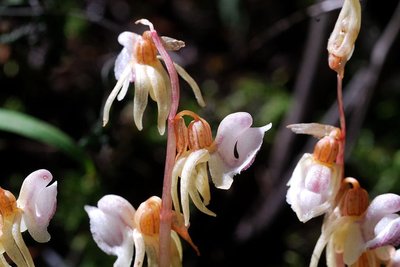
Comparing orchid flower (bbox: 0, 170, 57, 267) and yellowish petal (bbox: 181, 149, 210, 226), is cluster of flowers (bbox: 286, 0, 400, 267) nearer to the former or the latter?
yellowish petal (bbox: 181, 149, 210, 226)

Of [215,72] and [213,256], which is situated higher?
[215,72]

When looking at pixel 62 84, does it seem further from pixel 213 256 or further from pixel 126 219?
pixel 126 219

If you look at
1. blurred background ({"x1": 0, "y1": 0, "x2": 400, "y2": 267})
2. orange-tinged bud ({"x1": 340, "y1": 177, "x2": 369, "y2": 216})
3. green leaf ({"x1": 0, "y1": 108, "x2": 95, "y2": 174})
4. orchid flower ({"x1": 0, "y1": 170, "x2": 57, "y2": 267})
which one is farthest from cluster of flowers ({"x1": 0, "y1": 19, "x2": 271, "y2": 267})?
blurred background ({"x1": 0, "y1": 0, "x2": 400, "y2": 267})

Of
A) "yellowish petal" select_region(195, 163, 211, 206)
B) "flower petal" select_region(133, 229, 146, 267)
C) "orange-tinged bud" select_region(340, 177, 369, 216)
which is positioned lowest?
"orange-tinged bud" select_region(340, 177, 369, 216)

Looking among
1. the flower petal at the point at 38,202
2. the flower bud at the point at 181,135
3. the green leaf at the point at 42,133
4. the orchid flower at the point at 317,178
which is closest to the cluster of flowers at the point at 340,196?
the orchid flower at the point at 317,178

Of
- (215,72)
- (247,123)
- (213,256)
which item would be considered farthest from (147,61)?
(215,72)

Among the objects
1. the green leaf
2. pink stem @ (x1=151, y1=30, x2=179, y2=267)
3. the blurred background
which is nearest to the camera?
pink stem @ (x1=151, y1=30, x2=179, y2=267)

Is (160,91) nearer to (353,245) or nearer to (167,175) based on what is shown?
(167,175)

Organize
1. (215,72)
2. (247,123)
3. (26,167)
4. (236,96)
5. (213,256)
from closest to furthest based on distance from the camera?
(247,123) < (213,256) < (26,167) < (236,96) < (215,72)

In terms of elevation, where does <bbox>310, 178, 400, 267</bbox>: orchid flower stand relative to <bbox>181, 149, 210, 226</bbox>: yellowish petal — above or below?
below
